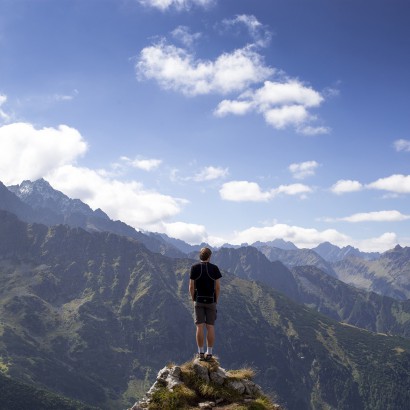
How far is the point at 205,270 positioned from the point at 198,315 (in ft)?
8.40

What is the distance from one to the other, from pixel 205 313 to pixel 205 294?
3.62 ft

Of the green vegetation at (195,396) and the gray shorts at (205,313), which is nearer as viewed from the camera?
the green vegetation at (195,396)

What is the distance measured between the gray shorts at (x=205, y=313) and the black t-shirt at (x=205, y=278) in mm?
623

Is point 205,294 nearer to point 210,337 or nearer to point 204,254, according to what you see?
point 204,254

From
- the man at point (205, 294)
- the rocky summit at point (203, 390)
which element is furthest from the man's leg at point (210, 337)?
the rocky summit at point (203, 390)

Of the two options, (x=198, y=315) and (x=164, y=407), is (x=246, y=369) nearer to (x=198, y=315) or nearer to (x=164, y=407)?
(x=198, y=315)

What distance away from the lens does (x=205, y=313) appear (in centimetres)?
2241

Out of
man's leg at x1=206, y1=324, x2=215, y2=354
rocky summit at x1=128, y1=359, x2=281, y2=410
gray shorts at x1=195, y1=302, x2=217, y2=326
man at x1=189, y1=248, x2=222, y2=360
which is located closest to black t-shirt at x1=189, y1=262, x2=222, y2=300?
man at x1=189, y1=248, x2=222, y2=360

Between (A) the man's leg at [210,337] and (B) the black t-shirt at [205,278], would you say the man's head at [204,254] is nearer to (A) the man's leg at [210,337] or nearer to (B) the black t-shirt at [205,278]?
(B) the black t-shirt at [205,278]

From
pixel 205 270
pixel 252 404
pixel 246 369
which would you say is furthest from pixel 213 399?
pixel 205 270

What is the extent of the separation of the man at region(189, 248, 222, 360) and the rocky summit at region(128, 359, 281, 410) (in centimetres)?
113

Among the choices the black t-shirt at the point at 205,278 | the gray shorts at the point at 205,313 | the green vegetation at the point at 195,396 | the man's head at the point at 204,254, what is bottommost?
the green vegetation at the point at 195,396

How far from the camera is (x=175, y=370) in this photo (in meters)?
20.7

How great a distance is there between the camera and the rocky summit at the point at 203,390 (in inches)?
744
